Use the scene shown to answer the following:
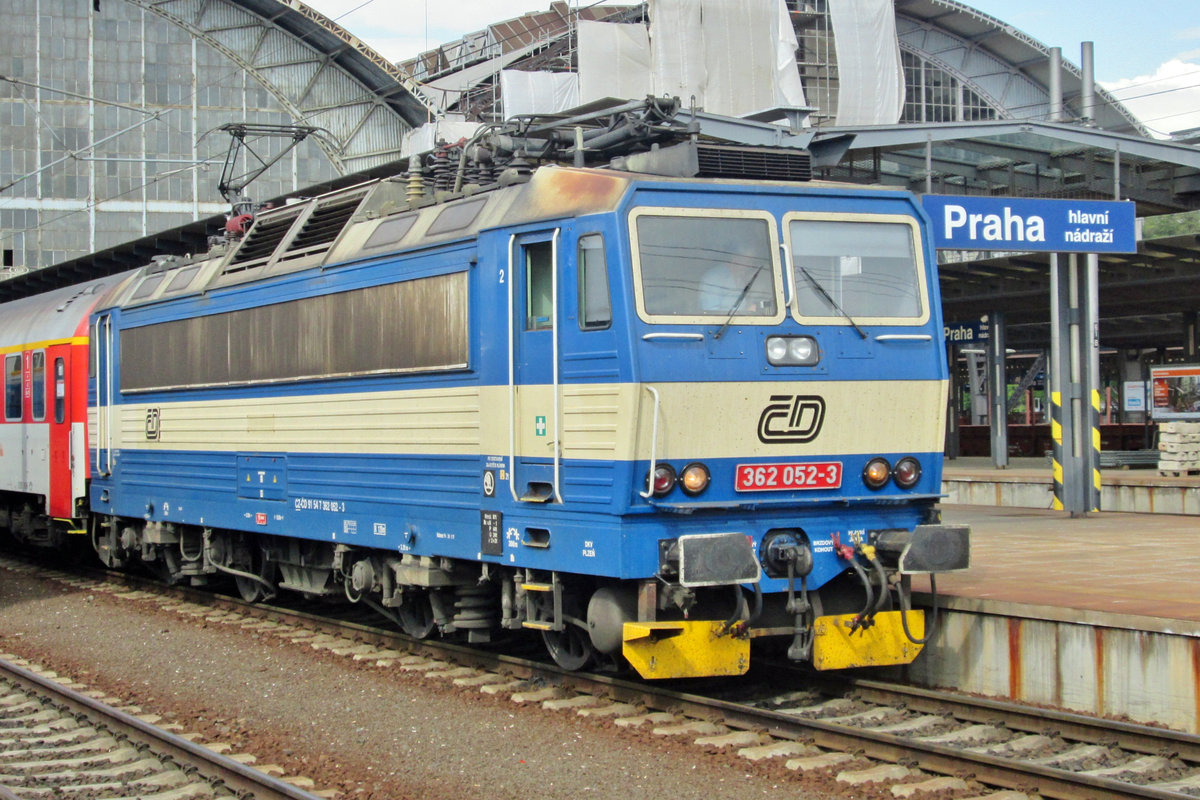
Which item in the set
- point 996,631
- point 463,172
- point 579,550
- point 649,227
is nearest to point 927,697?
point 996,631

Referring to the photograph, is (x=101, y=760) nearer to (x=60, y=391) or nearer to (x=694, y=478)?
(x=694, y=478)

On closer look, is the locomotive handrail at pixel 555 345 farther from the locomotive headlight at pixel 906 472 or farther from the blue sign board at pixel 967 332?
the blue sign board at pixel 967 332

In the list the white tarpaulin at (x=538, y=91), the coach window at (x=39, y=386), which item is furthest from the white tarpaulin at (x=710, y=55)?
the coach window at (x=39, y=386)

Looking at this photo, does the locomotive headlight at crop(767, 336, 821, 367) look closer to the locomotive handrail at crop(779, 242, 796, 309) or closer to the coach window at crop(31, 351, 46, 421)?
the locomotive handrail at crop(779, 242, 796, 309)

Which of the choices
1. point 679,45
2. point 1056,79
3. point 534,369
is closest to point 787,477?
point 534,369

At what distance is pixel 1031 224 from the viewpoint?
15.7 m

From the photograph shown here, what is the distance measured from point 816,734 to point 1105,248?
34.5ft

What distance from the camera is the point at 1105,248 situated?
52.8ft

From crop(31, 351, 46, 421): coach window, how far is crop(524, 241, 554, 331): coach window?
413 inches

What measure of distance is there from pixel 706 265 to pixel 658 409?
1.04 m

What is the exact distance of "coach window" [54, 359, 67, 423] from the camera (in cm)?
1615

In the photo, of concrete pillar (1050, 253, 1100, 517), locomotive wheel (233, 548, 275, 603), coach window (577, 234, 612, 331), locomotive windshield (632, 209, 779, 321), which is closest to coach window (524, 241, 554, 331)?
coach window (577, 234, 612, 331)

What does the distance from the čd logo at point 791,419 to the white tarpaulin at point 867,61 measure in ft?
133

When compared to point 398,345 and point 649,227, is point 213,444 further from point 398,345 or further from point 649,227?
point 649,227
